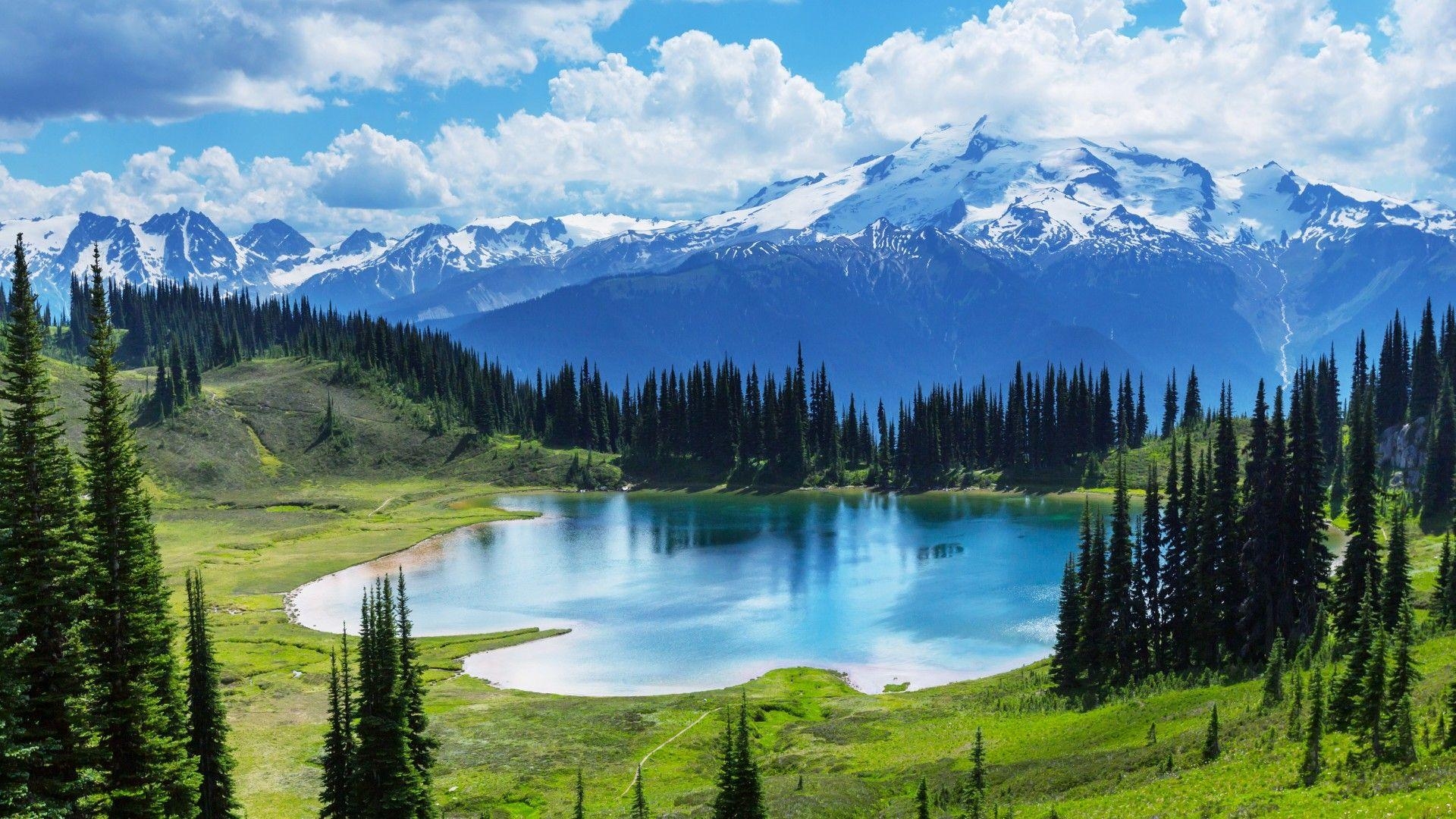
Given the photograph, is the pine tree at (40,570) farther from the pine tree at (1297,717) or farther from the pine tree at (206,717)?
the pine tree at (1297,717)

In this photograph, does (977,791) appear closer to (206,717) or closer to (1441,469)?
(206,717)

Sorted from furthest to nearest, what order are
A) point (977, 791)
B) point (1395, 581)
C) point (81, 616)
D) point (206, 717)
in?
point (1395, 581)
point (206, 717)
point (977, 791)
point (81, 616)

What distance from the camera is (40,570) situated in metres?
25.2

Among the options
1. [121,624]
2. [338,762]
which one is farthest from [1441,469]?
[121,624]

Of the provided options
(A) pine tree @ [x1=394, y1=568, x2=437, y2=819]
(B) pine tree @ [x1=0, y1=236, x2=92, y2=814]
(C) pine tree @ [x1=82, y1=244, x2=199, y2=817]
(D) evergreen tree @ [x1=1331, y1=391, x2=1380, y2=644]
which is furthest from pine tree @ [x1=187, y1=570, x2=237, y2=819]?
(D) evergreen tree @ [x1=1331, y1=391, x2=1380, y2=644]

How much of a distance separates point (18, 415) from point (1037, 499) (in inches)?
6997

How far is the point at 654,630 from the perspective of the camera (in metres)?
96.8

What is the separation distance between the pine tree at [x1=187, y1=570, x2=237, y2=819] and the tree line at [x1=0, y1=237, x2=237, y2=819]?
3973 millimetres

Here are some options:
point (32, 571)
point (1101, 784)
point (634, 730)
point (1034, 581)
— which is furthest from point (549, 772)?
point (1034, 581)

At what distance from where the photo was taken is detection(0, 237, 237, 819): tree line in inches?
957

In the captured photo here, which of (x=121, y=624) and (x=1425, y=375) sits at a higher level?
(x=1425, y=375)

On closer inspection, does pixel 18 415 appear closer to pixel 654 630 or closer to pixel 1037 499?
pixel 654 630

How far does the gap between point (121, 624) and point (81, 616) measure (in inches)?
48.8

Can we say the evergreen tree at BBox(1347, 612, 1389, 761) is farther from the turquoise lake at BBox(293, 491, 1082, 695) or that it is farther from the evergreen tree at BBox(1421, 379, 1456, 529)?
the evergreen tree at BBox(1421, 379, 1456, 529)
